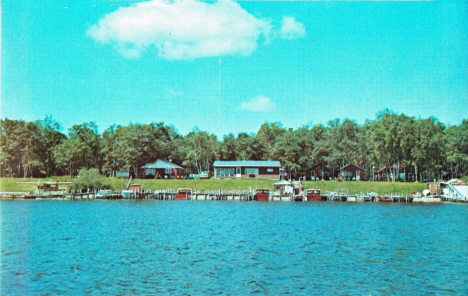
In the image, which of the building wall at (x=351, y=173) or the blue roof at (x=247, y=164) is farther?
the building wall at (x=351, y=173)

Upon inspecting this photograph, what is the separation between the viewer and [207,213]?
56375 millimetres

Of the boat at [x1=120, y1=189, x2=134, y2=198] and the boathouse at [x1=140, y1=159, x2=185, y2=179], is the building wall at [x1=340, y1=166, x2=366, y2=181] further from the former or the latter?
the boat at [x1=120, y1=189, x2=134, y2=198]

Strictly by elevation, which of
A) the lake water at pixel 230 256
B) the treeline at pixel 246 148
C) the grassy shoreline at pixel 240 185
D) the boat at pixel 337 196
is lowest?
the lake water at pixel 230 256

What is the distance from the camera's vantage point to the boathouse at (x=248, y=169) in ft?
341

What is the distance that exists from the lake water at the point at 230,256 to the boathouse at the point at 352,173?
57.4m

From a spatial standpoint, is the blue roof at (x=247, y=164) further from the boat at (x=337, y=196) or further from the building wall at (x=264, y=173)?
the boat at (x=337, y=196)

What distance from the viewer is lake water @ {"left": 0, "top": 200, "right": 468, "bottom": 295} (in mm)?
22141

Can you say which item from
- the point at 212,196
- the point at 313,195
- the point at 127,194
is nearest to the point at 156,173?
the point at 127,194

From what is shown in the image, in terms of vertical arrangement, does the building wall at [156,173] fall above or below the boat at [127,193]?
above

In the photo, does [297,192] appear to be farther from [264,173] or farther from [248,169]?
[248,169]

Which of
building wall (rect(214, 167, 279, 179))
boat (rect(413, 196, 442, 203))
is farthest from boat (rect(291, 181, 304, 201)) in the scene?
boat (rect(413, 196, 442, 203))

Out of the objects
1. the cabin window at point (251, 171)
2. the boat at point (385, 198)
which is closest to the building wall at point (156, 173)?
the cabin window at point (251, 171)

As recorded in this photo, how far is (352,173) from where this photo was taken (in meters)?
106

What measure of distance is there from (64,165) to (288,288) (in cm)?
9729
